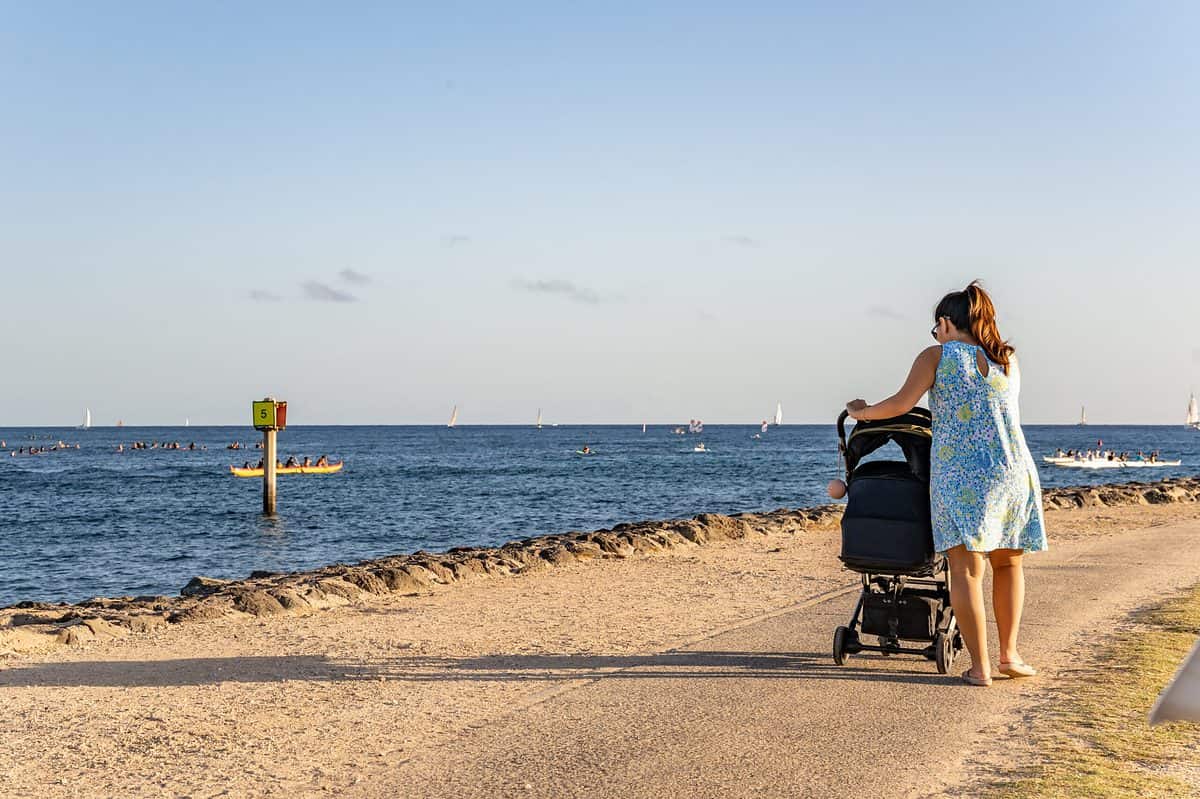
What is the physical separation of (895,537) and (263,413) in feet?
104

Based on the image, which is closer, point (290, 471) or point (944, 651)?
point (944, 651)

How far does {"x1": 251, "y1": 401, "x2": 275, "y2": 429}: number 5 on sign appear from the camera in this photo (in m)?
35.8

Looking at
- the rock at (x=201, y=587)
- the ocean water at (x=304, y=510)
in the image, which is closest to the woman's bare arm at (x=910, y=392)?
the rock at (x=201, y=587)

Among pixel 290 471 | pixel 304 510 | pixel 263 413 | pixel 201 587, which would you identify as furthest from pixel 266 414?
pixel 290 471

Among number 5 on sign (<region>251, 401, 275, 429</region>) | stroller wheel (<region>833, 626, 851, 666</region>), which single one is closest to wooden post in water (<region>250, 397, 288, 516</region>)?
number 5 on sign (<region>251, 401, 275, 429</region>)

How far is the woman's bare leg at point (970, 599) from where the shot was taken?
20.9 feet

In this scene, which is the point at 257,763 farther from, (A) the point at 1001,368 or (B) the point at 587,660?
(A) the point at 1001,368

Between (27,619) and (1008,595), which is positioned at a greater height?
(1008,595)

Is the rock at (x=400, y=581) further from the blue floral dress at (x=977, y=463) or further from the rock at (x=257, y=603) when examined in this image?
the blue floral dress at (x=977, y=463)

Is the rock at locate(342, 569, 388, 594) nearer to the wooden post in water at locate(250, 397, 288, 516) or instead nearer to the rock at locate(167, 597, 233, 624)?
the rock at locate(167, 597, 233, 624)

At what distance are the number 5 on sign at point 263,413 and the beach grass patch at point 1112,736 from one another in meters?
30.9

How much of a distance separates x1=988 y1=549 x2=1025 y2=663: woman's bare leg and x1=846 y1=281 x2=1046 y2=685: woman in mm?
119

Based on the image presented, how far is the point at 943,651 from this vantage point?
22.2 feet

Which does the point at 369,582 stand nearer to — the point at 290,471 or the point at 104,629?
the point at 104,629
